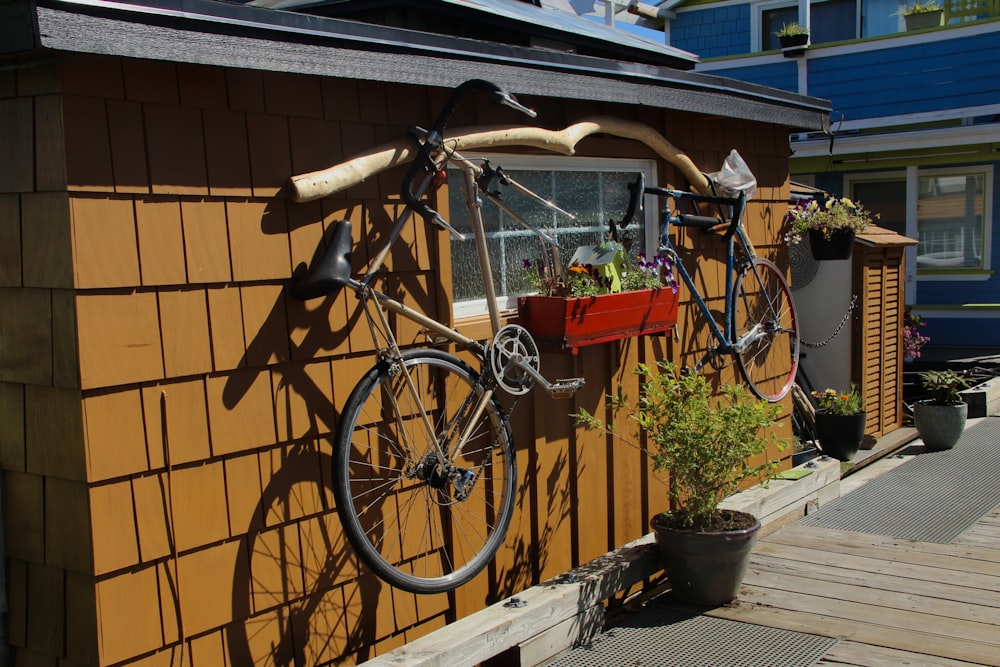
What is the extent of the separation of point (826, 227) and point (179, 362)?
4.93 meters

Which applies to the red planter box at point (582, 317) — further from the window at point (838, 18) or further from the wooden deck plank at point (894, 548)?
the window at point (838, 18)

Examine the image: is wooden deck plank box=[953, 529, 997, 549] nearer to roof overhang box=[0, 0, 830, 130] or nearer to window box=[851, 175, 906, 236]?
roof overhang box=[0, 0, 830, 130]

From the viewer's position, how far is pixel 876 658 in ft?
12.6

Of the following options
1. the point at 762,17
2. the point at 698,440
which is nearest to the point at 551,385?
the point at 698,440

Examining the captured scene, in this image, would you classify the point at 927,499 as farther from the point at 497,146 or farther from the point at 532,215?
the point at 497,146

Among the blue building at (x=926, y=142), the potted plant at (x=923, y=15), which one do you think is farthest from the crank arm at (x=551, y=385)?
the potted plant at (x=923, y=15)

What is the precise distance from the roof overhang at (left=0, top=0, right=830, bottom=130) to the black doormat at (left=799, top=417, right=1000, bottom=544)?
8.27ft

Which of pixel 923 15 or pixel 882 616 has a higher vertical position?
pixel 923 15

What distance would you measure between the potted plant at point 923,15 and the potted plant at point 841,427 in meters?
6.72

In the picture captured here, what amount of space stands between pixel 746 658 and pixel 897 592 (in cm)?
109

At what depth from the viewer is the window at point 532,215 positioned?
4.05m

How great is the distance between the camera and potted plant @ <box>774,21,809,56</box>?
1191cm

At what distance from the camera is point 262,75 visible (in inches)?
125

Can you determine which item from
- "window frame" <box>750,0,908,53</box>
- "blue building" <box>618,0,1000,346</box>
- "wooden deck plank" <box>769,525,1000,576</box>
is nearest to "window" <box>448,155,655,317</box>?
"wooden deck plank" <box>769,525,1000,576</box>
